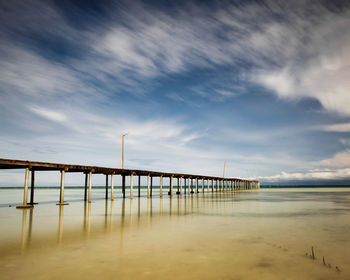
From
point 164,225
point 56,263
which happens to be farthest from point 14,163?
point 56,263

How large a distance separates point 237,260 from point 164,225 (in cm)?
596

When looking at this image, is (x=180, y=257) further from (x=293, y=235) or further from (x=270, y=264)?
(x=293, y=235)

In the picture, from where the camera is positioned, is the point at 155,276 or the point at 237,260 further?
the point at 237,260

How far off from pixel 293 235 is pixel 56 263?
7.95m

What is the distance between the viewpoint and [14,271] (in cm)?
550

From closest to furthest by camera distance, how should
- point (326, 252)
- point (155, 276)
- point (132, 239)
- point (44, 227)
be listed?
point (155, 276)
point (326, 252)
point (132, 239)
point (44, 227)

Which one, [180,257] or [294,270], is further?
[180,257]

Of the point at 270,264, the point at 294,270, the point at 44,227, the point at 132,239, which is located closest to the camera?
the point at 294,270

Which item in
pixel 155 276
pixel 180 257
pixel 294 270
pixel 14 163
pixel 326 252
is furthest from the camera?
pixel 14 163

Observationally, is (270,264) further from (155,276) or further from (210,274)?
(155,276)

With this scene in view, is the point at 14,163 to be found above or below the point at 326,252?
above

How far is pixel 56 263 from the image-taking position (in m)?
6.06

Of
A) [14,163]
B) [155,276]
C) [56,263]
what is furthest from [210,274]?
[14,163]

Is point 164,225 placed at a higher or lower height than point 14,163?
lower
